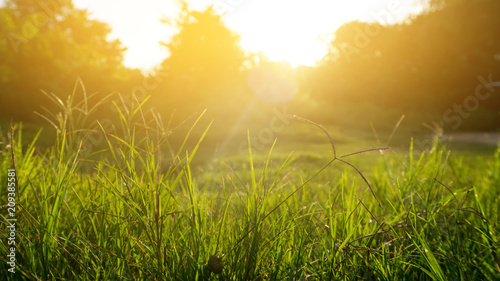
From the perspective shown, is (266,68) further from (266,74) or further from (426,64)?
(426,64)

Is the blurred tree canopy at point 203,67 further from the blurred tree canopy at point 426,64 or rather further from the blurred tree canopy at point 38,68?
the blurred tree canopy at point 426,64

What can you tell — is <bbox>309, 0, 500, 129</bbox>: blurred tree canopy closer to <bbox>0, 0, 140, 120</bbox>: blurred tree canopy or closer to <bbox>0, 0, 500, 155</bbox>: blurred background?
<bbox>0, 0, 500, 155</bbox>: blurred background

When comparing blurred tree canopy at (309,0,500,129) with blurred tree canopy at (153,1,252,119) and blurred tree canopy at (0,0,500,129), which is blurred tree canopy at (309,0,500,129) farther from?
blurred tree canopy at (153,1,252,119)

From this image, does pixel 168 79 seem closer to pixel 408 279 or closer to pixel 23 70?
pixel 23 70

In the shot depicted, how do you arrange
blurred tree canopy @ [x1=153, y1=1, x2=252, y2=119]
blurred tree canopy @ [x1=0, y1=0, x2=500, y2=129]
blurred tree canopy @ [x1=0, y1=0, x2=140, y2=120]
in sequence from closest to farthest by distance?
blurred tree canopy @ [x1=0, y1=0, x2=140, y2=120], blurred tree canopy @ [x1=0, y1=0, x2=500, y2=129], blurred tree canopy @ [x1=153, y1=1, x2=252, y2=119]

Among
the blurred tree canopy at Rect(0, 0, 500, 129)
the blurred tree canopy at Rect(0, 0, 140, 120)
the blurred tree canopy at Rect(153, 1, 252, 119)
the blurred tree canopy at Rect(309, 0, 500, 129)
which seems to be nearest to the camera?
the blurred tree canopy at Rect(0, 0, 140, 120)

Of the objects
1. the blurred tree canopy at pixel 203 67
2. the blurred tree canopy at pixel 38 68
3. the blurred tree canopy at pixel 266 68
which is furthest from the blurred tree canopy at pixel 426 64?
the blurred tree canopy at pixel 38 68

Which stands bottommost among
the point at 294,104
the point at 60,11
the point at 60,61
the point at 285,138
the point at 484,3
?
the point at 285,138

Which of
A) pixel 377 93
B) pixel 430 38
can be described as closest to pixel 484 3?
pixel 430 38

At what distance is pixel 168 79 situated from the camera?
1151 cm

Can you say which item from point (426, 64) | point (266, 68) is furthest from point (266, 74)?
point (426, 64)

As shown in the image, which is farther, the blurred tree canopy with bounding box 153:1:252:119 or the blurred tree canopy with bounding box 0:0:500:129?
the blurred tree canopy with bounding box 153:1:252:119

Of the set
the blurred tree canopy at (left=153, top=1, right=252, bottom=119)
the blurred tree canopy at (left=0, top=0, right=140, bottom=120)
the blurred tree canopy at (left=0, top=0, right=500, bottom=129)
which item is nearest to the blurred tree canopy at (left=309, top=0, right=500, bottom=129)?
the blurred tree canopy at (left=0, top=0, right=500, bottom=129)

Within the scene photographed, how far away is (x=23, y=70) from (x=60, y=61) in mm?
1012
